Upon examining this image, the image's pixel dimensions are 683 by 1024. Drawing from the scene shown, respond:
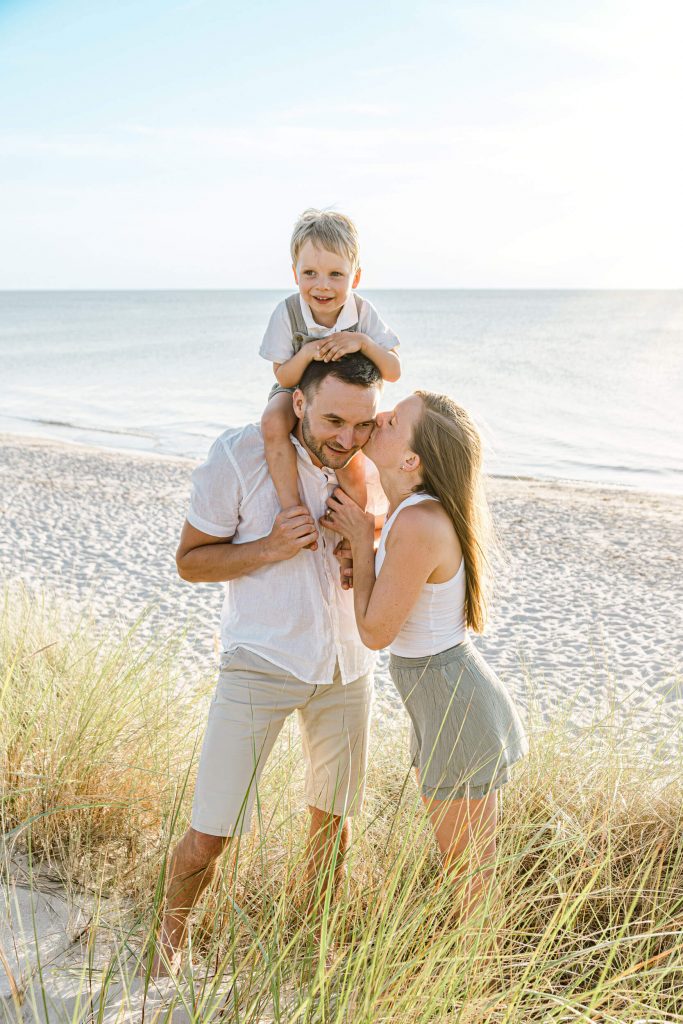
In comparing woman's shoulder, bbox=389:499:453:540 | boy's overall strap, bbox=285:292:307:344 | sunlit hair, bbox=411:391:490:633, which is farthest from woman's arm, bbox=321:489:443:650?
boy's overall strap, bbox=285:292:307:344

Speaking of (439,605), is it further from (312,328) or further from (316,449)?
(312,328)

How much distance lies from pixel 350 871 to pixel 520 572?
10069 millimetres

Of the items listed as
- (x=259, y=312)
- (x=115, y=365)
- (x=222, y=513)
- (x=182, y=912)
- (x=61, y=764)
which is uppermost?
(x=259, y=312)

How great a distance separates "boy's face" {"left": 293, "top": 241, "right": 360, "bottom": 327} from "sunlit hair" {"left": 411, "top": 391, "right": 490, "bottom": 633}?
51.4 inches

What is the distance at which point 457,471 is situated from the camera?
116 inches

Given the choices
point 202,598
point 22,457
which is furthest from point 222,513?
point 22,457

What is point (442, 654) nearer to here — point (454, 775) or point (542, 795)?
point (454, 775)

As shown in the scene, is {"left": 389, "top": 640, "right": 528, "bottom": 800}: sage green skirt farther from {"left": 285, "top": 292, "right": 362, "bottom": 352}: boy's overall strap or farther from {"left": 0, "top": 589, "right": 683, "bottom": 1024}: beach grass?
{"left": 285, "top": 292, "right": 362, "bottom": 352}: boy's overall strap

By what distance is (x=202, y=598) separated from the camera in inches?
405

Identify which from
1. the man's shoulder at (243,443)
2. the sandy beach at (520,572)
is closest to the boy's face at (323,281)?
the man's shoulder at (243,443)

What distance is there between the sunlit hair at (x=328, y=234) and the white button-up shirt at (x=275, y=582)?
1327 mm

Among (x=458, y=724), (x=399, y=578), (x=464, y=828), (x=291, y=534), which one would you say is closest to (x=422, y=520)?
(x=399, y=578)

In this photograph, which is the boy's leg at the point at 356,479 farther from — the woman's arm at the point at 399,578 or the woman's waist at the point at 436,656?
the woman's waist at the point at 436,656

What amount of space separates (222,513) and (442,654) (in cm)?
94
